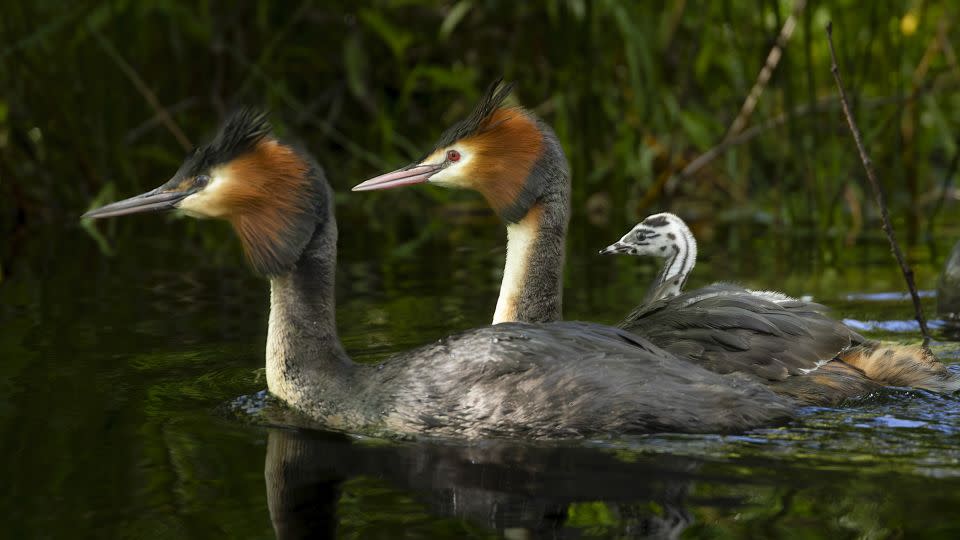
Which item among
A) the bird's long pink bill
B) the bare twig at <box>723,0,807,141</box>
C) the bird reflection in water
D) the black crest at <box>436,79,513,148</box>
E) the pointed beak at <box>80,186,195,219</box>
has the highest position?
the bare twig at <box>723,0,807,141</box>

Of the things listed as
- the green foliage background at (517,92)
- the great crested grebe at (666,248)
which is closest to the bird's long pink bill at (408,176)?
the great crested grebe at (666,248)

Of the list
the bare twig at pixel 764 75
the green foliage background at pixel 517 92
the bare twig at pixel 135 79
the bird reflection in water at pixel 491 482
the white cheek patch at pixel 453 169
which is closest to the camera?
the bird reflection in water at pixel 491 482

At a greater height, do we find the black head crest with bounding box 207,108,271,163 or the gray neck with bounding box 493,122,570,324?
the black head crest with bounding box 207,108,271,163

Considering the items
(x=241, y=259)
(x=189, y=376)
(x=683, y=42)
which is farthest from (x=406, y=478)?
(x=683, y=42)

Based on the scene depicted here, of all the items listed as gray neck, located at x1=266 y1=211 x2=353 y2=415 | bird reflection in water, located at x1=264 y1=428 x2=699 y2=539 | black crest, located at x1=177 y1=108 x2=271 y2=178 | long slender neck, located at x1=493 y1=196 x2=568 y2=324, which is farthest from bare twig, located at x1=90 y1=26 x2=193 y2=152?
bird reflection in water, located at x1=264 y1=428 x2=699 y2=539

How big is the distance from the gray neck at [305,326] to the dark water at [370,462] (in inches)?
9.9

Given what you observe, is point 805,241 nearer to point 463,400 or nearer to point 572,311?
point 572,311

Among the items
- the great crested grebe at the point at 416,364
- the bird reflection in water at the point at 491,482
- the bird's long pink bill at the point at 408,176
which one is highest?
the bird's long pink bill at the point at 408,176

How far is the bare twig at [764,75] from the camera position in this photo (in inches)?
343

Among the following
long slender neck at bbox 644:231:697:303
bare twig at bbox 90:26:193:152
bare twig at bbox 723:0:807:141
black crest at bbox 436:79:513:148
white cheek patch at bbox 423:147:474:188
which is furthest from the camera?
bare twig at bbox 90:26:193:152

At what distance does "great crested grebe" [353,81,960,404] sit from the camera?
202 inches

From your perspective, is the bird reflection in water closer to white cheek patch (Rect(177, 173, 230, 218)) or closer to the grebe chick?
white cheek patch (Rect(177, 173, 230, 218))

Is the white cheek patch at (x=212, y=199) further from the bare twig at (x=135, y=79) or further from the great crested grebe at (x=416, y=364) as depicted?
the bare twig at (x=135, y=79)

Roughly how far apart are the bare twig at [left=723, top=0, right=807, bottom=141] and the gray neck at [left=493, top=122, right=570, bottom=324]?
2878 mm
